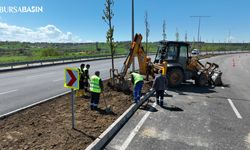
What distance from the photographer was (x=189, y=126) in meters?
6.74

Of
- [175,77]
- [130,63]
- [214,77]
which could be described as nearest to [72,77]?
[130,63]

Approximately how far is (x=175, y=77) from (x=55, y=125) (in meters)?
8.65

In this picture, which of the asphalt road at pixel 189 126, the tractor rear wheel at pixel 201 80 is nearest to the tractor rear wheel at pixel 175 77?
the tractor rear wheel at pixel 201 80

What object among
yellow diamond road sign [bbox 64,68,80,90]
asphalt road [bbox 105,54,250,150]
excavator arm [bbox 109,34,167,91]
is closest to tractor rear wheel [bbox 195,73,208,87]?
excavator arm [bbox 109,34,167,91]

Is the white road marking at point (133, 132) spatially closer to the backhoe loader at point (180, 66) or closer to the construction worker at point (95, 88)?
the construction worker at point (95, 88)

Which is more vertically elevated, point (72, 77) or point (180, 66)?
point (72, 77)

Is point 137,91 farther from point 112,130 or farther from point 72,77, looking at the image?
point 72,77

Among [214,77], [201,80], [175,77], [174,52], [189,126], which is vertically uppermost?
[174,52]

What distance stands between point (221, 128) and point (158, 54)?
8137 mm

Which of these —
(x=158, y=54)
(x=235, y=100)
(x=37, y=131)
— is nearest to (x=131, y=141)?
(x=37, y=131)

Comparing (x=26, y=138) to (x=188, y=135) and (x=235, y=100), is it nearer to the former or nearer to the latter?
(x=188, y=135)

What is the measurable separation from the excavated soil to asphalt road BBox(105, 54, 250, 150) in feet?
2.30

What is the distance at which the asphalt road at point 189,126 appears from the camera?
17.9ft

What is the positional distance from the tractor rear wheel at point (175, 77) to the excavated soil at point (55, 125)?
4853 millimetres
